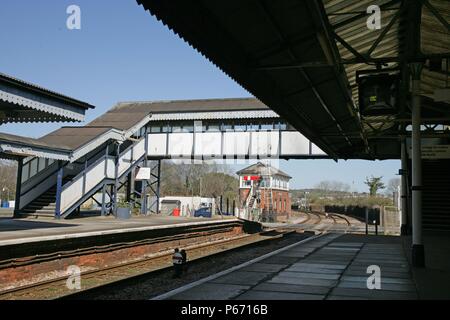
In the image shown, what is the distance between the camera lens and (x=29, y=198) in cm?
2139

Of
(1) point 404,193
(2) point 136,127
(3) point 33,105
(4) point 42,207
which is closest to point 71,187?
(4) point 42,207

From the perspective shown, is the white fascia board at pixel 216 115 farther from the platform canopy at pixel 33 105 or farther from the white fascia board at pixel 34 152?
the platform canopy at pixel 33 105

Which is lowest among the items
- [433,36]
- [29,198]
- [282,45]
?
[29,198]

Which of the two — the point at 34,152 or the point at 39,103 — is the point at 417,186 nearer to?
the point at 39,103

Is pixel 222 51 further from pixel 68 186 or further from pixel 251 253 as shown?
pixel 68 186

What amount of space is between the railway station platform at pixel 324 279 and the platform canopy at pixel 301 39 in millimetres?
4242

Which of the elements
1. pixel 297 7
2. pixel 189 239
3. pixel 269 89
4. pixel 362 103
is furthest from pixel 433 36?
pixel 189 239

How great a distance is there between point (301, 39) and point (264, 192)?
45.3 metres

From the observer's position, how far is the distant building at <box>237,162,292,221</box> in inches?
1771

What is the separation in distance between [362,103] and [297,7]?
135 inches

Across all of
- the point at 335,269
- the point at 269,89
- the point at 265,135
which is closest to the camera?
the point at 335,269

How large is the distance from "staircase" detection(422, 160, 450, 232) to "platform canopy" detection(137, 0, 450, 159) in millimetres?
7674

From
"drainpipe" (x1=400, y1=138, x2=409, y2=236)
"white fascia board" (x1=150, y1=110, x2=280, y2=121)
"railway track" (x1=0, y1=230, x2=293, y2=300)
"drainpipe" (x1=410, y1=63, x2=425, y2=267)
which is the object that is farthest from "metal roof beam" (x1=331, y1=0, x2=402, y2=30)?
"white fascia board" (x1=150, y1=110, x2=280, y2=121)

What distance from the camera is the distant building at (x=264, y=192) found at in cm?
4499
